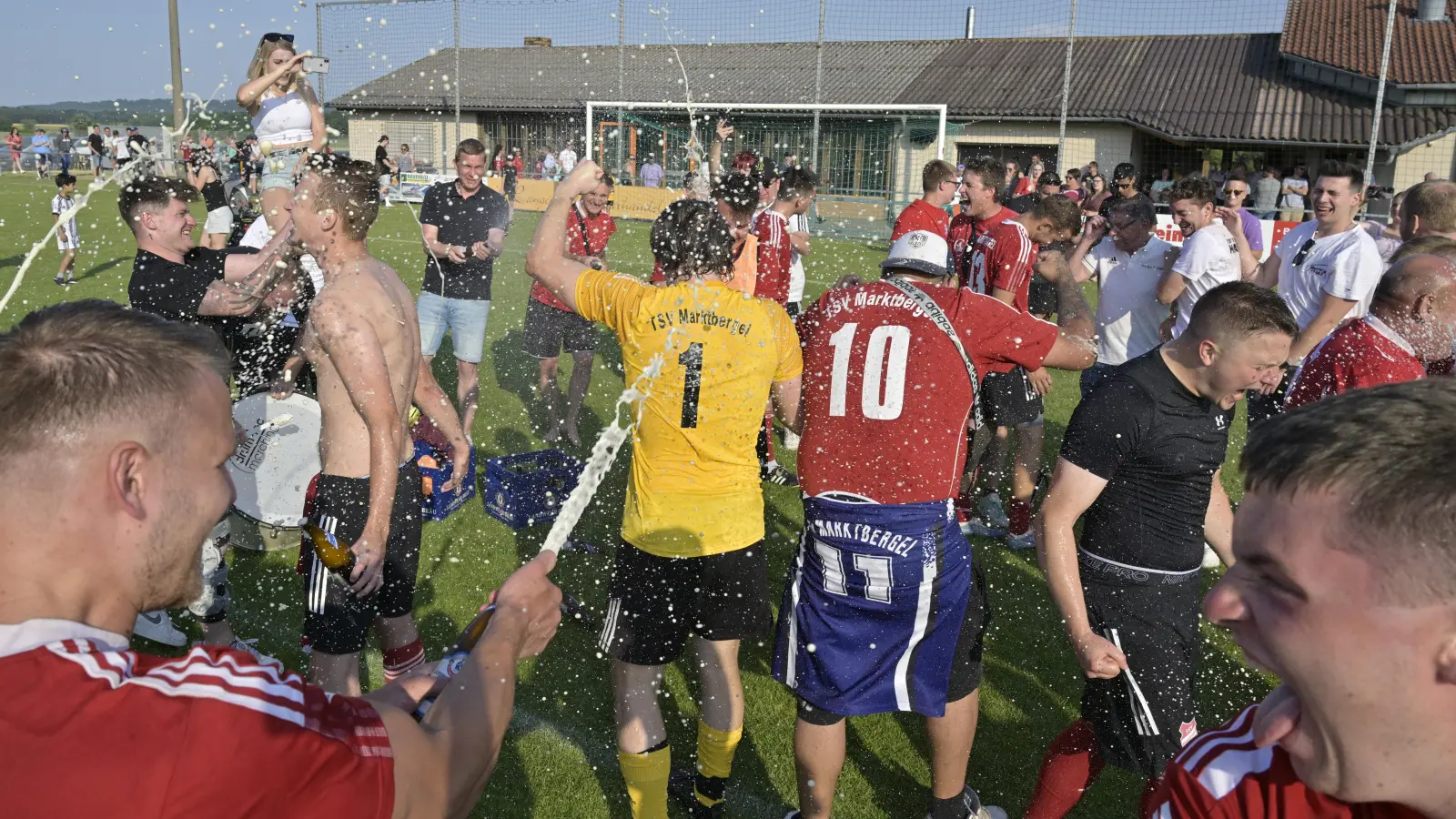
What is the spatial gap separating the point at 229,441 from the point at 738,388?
204 centimetres

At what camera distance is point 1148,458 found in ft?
10.2

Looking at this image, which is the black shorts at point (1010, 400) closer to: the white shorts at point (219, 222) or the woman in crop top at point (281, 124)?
the woman in crop top at point (281, 124)

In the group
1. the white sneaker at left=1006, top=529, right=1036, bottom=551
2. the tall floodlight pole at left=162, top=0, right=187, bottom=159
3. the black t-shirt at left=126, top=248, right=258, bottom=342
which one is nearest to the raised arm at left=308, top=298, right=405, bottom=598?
the black t-shirt at left=126, top=248, right=258, bottom=342

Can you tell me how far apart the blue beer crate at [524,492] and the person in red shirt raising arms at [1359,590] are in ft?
18.0

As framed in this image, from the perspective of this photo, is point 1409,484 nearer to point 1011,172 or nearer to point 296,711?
point 296,711

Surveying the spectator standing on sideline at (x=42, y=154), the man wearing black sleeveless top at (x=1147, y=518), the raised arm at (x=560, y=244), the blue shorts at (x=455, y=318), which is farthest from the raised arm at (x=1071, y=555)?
the spectator standing on sideline at (x=42, y=154)

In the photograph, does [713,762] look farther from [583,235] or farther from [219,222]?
[219,222]

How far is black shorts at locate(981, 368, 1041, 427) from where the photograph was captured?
6.54 meters

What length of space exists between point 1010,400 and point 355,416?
Answer: 14.8 ft

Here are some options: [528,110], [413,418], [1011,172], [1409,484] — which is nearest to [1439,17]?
[1011,172]

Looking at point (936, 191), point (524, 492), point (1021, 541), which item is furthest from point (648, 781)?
point (936, 191)

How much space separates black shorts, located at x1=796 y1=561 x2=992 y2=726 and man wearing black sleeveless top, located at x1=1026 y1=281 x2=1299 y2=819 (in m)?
0.31

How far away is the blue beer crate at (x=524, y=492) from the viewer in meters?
6.28

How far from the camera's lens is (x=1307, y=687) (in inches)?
41.5
